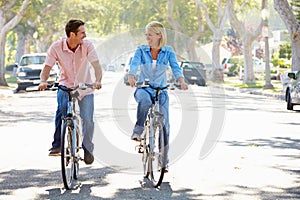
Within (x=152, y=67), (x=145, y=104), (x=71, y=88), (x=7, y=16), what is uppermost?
(x=7, y=16)

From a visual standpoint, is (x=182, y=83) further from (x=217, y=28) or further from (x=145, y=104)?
(x=217, y=28)

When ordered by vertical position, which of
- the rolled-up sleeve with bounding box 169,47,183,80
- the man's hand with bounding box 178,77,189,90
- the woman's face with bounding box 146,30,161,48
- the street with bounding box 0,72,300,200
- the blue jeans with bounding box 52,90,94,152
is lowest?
the street with bounding box 0,72,300,200

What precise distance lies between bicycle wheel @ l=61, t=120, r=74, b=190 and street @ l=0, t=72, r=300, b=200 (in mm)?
140

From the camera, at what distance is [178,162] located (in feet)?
37.8

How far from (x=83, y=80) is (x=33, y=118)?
1083cm

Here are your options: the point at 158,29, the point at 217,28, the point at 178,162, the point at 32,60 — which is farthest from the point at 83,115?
the point at 217,28

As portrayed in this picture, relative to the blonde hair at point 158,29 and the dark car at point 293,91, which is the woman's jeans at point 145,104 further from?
the dark car at point 293,91

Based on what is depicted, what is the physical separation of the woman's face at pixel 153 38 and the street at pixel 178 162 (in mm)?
1604

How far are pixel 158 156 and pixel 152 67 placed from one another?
3.75ft

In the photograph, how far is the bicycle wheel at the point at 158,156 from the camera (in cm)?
909

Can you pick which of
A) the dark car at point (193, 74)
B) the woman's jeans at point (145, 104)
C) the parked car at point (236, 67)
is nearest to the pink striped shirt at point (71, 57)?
the woman's jeans at point (145, 104)

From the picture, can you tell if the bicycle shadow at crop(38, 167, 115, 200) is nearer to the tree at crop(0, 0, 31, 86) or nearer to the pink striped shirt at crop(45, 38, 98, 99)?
the pink striped shirt at crop(45, 38, 98, 99)

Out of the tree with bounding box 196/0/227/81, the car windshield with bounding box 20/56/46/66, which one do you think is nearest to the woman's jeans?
the car windshield with bounding box 20/56/46/66

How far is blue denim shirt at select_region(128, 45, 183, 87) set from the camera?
973cm
